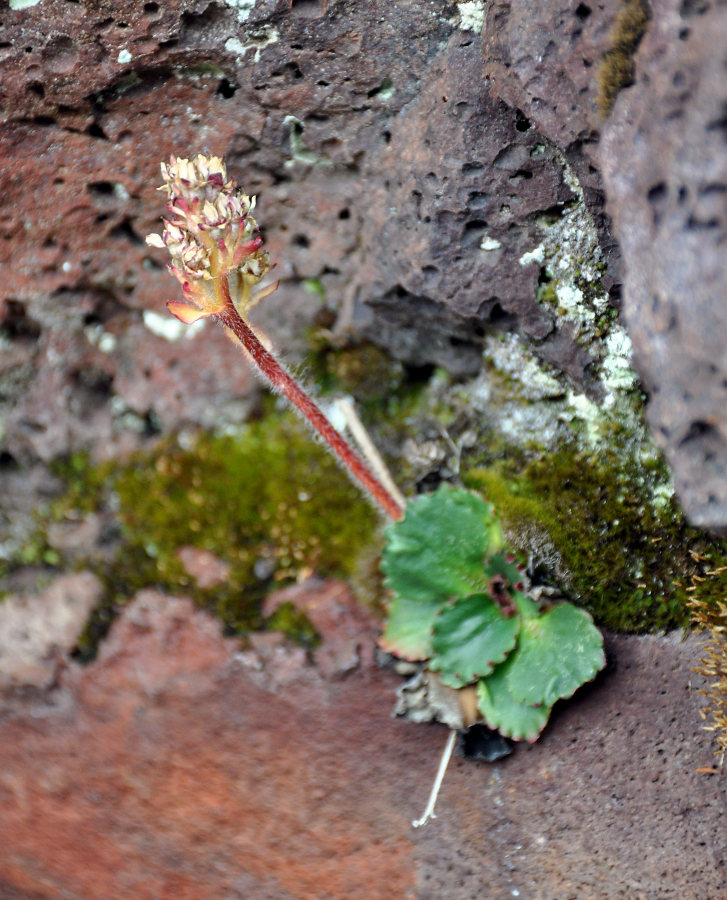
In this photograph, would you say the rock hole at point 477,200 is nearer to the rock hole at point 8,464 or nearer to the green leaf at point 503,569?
the green leaf at point 503,569

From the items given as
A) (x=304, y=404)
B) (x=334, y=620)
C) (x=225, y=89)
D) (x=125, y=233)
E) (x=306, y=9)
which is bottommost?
(x=334, y=620)

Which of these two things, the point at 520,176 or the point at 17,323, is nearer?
the point at 520,176

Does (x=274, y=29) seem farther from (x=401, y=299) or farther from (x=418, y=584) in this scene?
(x=418, y=584)

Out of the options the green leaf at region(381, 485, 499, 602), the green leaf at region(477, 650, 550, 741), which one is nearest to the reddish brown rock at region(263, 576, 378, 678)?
the green leaf at region(381, 485, 499, 602)

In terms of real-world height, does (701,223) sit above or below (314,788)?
above

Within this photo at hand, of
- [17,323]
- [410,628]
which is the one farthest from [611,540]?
[17,323]

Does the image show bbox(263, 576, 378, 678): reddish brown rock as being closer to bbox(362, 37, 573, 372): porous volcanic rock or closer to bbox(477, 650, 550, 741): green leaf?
bbox(477, 650, 550, 741): green leaf

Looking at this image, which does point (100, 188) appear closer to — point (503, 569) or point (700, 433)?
point (503, 569)
